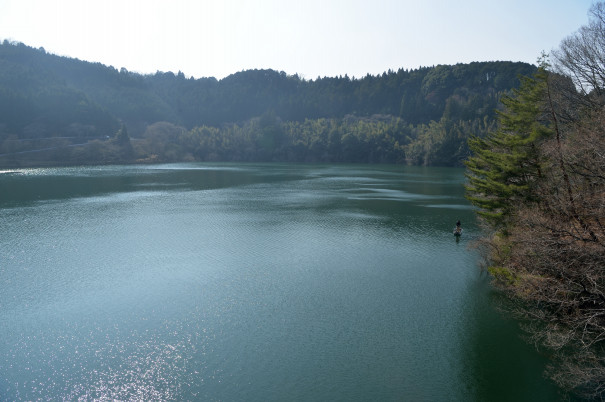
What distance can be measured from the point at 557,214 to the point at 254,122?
157 m

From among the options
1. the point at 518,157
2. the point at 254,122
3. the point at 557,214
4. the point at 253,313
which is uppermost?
the point at 254,122

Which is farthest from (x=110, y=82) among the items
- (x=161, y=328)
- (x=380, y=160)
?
(x=161, y=328)

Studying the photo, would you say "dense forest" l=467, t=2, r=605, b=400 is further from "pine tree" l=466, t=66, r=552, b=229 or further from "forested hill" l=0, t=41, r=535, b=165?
"forested hill" l=0, t=41, r=535, b=165

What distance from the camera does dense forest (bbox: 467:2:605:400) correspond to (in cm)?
1456

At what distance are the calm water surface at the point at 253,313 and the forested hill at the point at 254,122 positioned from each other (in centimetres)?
9430

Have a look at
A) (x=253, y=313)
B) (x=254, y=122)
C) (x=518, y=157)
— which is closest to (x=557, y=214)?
(x=518, y=157)

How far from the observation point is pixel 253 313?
2072 centimetres

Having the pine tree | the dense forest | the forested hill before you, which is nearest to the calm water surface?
the dense forest

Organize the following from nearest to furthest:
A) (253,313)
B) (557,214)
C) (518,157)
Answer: (557,214), (253,313), (518,157)

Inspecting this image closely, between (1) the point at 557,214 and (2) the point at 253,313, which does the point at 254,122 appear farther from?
(1) the point at 557,214

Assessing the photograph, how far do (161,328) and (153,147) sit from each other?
14530 centimetres

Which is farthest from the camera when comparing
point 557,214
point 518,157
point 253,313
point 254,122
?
point 254,122

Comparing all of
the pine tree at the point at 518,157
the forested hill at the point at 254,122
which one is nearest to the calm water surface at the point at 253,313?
the pine tree at the point at 518,157

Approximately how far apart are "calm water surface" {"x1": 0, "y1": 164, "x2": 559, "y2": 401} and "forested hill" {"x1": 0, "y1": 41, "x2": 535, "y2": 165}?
94.3m
